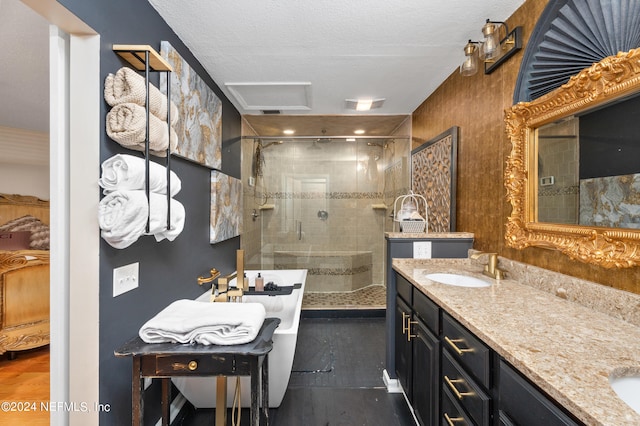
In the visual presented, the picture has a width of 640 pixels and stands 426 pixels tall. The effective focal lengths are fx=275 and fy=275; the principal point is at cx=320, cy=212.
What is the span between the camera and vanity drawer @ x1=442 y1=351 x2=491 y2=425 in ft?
A: 3.11

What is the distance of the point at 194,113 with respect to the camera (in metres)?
1.97

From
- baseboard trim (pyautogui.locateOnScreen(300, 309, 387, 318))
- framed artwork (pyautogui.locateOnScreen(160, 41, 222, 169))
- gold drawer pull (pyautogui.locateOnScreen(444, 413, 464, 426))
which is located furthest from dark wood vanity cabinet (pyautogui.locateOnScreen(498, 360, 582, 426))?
baseboard trim (pyautogui.locateOnScreen(300, 309, 387, 318))

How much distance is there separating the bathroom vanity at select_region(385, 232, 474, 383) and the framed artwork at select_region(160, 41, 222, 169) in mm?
1559

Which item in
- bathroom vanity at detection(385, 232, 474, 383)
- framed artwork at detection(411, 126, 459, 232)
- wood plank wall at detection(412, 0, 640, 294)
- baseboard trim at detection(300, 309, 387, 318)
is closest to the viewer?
wood plank wall at detection(412, 0, 640, 294)

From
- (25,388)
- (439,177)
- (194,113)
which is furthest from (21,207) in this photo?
(439,177)

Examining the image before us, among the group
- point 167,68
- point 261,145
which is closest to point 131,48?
point 167,68

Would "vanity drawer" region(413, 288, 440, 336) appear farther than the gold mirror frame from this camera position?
Yes

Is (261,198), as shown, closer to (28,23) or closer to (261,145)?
(261,145)

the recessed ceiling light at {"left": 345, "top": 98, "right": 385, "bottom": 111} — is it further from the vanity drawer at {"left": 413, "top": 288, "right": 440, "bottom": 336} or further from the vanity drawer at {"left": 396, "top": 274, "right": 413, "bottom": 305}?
the vanity drawer at {"left": 413, "top": 288, "right": 440, "bottom": 336}

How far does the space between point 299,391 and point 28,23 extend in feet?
9.04

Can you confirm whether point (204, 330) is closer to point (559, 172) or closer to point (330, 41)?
point (559, 172)

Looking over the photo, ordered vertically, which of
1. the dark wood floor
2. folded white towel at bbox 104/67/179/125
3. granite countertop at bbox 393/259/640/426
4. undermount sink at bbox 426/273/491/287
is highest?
folded white towel at bbox 104/67/179/125

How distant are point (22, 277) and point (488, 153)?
3.96 meters

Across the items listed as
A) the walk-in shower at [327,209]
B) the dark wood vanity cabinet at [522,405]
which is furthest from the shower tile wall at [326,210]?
the dark wood vanity cabinet at [522,405]
